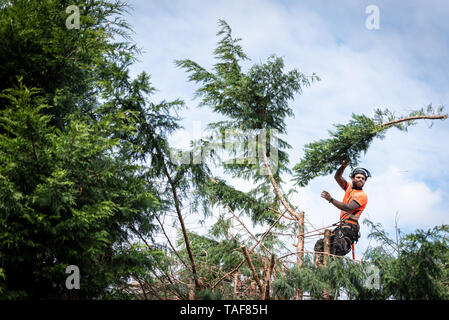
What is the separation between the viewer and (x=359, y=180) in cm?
666

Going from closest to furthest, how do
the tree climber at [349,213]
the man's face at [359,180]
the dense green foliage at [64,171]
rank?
the dense green foliage at [64,171], the tree climber at [349,213], the man's face at [359,180]

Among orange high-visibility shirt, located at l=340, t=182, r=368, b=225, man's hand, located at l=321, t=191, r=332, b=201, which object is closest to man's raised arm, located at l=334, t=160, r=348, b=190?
orange high-visibility shirt, located at l=340, t=182, r=368, b=225

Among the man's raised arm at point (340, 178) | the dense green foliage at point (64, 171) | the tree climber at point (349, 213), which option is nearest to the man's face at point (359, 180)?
the tree climber at point (349, 213)

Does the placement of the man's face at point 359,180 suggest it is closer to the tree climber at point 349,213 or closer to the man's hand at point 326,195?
the tree climber at point 349,213

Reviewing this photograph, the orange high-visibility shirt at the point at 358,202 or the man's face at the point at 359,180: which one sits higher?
the man's face at the point at 359,180

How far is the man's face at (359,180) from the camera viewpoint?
21.8 ft

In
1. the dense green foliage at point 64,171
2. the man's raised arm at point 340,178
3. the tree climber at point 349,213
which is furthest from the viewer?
the man's raised arm at point 340,178

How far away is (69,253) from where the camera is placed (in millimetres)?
4676

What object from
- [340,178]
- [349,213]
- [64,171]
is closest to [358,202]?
[349,213]

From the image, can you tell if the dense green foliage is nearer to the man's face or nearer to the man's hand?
the man's hand

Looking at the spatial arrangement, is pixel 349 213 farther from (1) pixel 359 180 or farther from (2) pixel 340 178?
(2) pixel 340 178

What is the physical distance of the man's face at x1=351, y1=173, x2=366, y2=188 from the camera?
6652 millimetres
